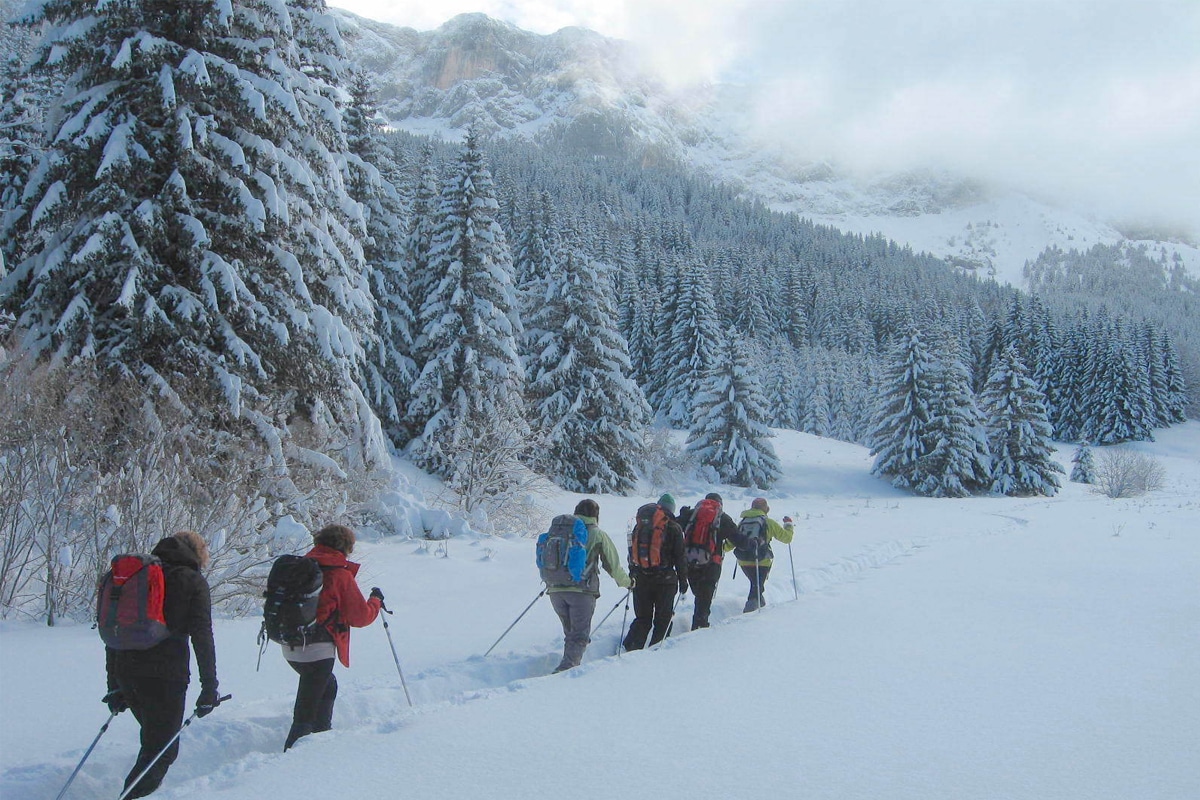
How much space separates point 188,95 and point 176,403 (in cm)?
463

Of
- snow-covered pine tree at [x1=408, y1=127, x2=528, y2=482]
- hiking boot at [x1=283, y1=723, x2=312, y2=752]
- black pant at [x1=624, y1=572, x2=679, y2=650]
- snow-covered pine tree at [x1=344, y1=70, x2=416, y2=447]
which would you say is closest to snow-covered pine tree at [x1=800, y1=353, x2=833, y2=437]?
snow-covered pine tree at [x1=408, y1=127, x2=528, y2=482]

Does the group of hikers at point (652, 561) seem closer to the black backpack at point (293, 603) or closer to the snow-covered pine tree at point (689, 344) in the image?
the black backpack at point (293, 603)

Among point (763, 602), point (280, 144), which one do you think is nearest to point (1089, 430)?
point (763, 602)

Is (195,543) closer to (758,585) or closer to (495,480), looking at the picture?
(758,585)

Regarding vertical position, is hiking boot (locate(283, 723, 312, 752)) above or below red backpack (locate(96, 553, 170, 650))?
below

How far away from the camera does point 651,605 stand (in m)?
8.06

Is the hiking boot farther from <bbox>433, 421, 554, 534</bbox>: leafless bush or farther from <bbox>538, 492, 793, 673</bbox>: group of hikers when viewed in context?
<bbox>433, 421, 554, 534</bbox>: leafless bush

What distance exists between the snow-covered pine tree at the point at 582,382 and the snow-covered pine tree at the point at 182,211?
1634cm

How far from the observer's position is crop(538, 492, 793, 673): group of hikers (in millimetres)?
7094

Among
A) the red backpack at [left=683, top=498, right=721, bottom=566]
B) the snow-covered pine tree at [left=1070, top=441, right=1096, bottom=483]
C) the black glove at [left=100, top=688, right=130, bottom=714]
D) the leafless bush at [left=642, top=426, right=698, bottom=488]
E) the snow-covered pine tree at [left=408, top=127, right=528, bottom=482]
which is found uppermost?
the snow-covered pine tree at [left=408, top=127, right=528, bottom=482]

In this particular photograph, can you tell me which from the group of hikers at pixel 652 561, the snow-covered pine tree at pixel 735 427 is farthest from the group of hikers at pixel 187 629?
the snow-covered pine tree at pixel 735 427

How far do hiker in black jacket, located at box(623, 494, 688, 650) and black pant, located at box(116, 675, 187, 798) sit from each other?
4596 millimetres

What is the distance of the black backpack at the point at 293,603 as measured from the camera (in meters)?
4.77

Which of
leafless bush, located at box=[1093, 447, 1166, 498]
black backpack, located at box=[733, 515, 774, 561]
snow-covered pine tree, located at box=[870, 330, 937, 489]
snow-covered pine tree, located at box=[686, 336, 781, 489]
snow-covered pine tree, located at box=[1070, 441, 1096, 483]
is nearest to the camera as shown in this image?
black backpack, located at box=[733, 515, 774, 561]
